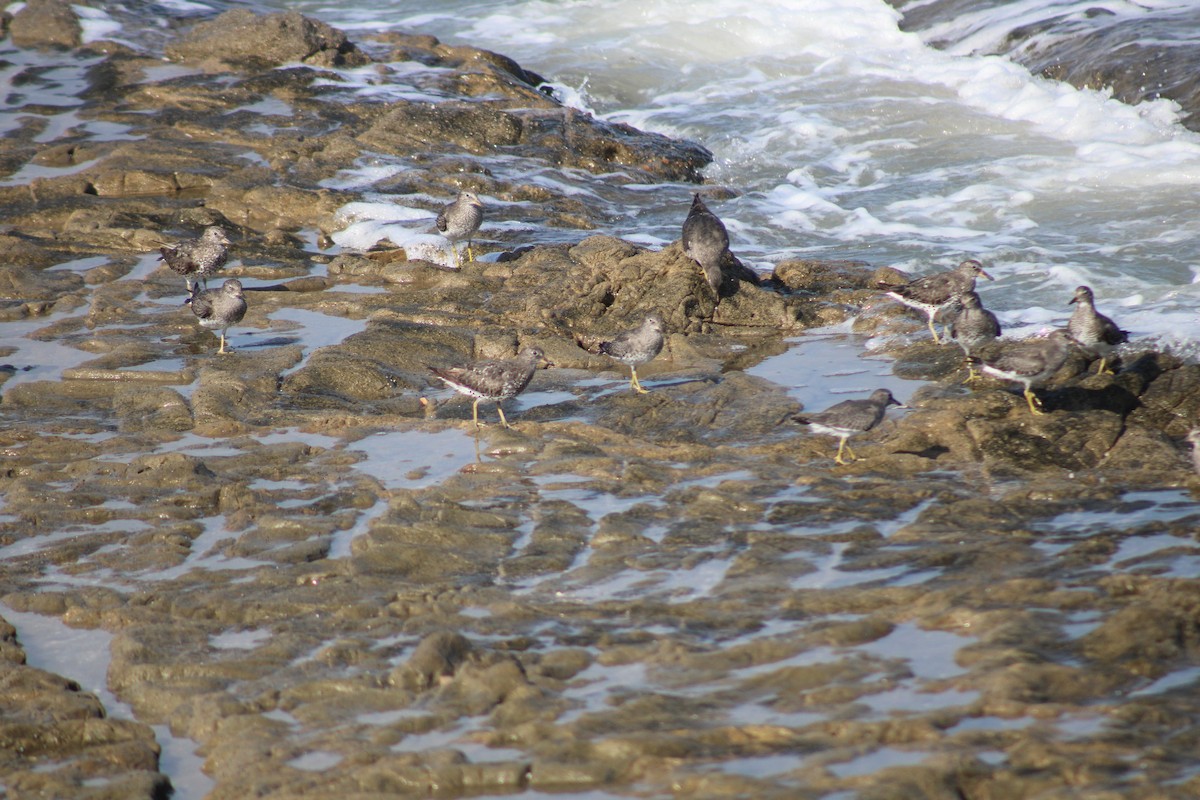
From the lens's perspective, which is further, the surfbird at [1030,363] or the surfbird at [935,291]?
the surfbird at [935,291]

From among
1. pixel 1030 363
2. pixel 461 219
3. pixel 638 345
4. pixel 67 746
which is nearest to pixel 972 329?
pixel 1030 363

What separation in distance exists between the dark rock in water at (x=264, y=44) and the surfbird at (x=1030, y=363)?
16.1m

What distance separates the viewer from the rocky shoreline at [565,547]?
5.11 metres

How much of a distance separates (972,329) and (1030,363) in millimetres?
984

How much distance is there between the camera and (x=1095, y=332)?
10.0m

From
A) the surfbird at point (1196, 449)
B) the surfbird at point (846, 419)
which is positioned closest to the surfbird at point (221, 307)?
the surfbird at point (846, 419)

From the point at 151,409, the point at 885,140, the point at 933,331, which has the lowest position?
the point at 151,409

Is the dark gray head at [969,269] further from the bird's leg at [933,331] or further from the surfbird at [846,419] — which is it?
the surfbird at [846,419]

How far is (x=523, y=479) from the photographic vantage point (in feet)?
28.5

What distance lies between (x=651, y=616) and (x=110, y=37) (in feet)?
68.8

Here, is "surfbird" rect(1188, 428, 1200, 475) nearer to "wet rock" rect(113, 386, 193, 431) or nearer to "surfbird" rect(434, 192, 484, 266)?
"wet rock" rect(113, 386, 193, 431)

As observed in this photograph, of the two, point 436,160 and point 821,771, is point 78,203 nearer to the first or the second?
point 436,160

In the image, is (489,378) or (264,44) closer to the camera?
(489,378)

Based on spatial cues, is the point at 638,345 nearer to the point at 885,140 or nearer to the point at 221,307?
the point at 221,307
